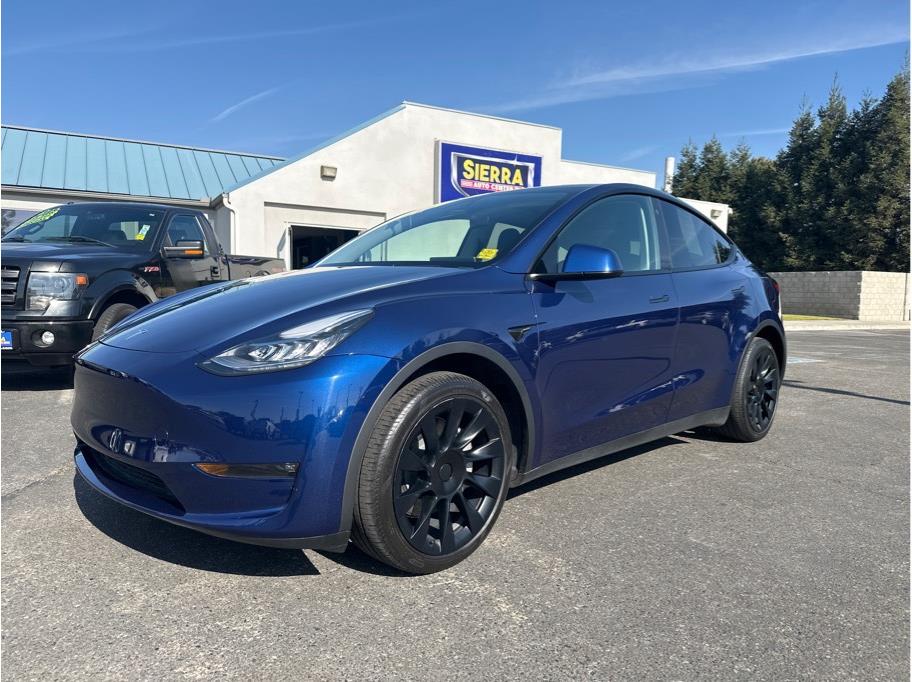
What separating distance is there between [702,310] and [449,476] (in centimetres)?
201

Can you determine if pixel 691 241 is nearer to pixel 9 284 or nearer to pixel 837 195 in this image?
pixel 9 284

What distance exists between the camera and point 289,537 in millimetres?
2137

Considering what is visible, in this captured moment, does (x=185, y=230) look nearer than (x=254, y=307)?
No

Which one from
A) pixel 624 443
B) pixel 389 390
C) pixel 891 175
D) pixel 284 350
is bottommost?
pixel 624 443

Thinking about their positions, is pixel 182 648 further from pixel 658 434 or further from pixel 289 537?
pixel 658 434

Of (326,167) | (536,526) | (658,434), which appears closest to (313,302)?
(536,526)

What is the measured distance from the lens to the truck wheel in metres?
5.57

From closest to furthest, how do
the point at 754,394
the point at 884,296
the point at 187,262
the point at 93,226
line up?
the point at 754,394
the point at 93,226
the point at 187,262
the point at 884,296

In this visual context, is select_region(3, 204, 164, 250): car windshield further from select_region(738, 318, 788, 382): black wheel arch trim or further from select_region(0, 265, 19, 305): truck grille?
select_region(738, 318, 788, 382): black wheel arch trim

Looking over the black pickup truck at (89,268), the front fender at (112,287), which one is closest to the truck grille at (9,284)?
the black pickup truck at (89,268)

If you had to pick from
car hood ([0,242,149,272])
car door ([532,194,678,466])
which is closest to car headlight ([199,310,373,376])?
car door ([532,194,678,466])

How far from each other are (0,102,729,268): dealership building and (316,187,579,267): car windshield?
1232 centimetres

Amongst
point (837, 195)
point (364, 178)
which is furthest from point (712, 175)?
point (364, 178)

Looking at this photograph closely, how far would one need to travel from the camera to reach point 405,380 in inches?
91.5
